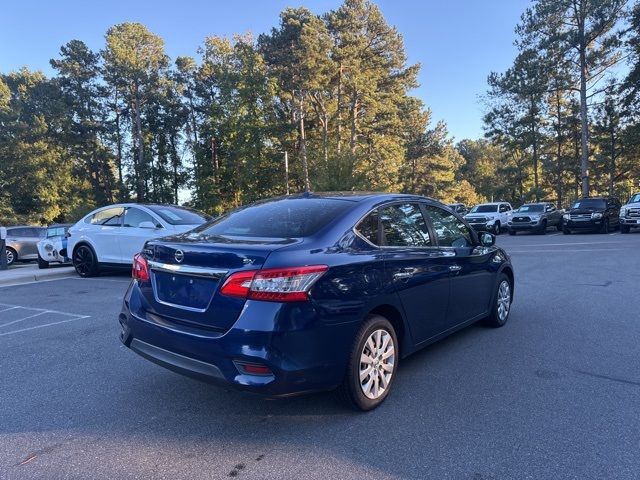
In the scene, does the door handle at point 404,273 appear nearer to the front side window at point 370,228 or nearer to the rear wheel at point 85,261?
the front side window at point 370,228

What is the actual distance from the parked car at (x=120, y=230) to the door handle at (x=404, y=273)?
271 inches

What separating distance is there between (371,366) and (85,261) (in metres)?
9.79

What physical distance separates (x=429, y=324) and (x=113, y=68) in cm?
5450

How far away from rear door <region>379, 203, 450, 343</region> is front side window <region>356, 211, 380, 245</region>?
0.08 metres

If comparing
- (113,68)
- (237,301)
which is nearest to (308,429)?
(237,301)

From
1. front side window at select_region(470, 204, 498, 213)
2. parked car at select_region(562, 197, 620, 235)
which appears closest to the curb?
parked car at select_region(562, 197, 620, 235)

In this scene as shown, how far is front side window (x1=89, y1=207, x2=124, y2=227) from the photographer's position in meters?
11.0

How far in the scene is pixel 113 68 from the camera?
5019cm

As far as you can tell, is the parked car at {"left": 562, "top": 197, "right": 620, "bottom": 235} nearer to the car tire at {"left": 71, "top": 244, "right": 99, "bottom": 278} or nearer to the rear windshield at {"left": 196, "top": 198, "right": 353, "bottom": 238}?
the car tire at {"left": 71, "top": 244, "right": 99, "bottom": 278}

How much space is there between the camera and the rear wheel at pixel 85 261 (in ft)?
36.8

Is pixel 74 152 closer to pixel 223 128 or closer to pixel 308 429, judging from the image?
pixel 223 128

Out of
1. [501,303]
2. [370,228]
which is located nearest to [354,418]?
[370,228]

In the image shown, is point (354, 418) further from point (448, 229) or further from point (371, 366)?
point (448, 229)

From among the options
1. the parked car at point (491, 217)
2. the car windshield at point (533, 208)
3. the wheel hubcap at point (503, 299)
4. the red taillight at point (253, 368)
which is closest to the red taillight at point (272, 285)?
the red taillight at point (253, 368)
